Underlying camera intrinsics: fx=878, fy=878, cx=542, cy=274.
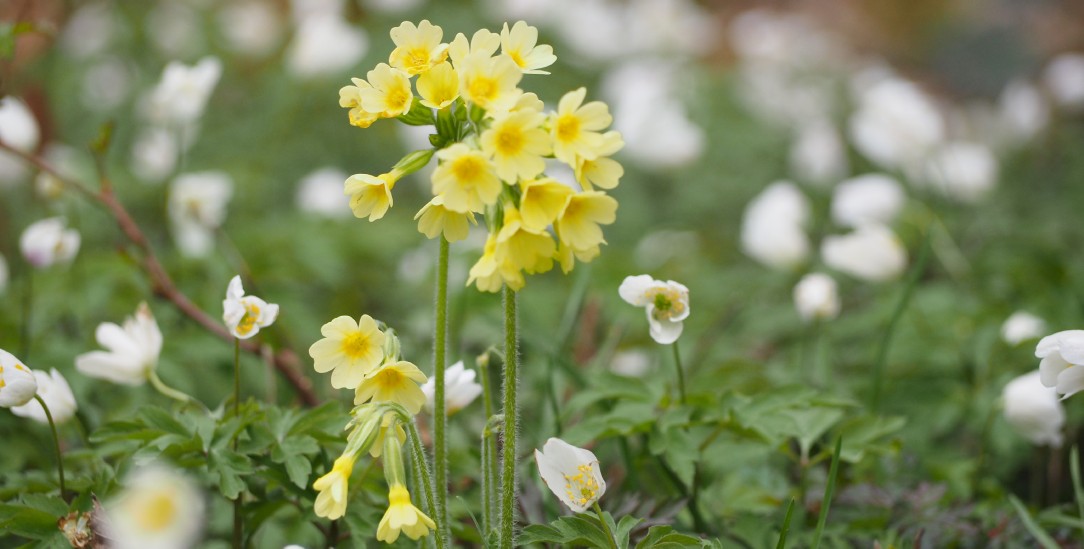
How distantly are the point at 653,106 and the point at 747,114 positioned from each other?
1324 mm

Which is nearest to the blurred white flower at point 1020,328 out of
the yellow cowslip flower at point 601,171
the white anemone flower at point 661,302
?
the white anemone flower at point 661,302

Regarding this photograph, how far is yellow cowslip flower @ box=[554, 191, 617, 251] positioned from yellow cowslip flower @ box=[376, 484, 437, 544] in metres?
0.33

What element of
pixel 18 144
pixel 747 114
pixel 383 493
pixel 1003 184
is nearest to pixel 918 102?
pixel 1003 184

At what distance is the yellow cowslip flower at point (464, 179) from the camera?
0.92m

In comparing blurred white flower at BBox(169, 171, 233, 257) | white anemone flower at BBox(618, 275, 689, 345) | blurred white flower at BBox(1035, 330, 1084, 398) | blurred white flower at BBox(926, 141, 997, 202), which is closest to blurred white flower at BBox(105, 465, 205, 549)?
white anemone flower at BBox(618, 275, 689, 345)

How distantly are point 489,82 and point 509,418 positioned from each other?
0.39 meters

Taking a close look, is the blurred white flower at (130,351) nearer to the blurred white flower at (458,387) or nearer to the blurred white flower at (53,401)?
the blurred white flower at (53,401)

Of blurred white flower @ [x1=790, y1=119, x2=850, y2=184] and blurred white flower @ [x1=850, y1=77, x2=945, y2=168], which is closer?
blurred white flower @ [x1=850, y1=77, x2=945, y2=168]

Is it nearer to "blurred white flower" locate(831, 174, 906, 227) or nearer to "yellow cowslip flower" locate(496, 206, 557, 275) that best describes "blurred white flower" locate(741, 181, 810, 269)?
"blurred white flower" locate(831, 174, 906, 227)

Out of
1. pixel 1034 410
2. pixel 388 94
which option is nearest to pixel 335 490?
pixel 388 94

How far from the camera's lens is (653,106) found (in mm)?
3455

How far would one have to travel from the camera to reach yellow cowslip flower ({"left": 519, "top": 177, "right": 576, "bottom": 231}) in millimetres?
941

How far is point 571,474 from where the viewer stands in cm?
109

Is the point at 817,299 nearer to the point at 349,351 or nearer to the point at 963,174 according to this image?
the point at 349,351
